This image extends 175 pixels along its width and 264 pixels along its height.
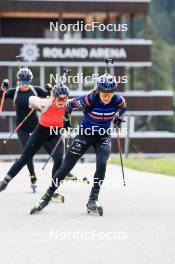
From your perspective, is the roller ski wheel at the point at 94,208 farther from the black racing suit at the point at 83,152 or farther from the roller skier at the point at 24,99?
the roller skier at the point at 24,99

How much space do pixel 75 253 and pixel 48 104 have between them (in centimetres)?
507

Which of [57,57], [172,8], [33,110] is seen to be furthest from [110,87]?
[172,8]

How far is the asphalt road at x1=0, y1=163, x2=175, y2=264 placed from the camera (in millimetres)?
8062

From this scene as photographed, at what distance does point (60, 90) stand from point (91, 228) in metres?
3.39

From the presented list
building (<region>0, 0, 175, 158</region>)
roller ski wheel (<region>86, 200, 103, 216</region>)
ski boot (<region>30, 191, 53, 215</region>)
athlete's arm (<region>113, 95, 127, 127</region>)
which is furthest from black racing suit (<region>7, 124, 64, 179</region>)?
building (<region>0, 0, 175, 158</region>)

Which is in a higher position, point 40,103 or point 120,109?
point 120,109

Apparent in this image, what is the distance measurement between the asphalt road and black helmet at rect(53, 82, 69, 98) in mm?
1539

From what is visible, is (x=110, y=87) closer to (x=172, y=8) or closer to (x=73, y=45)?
(x=73, y=45)

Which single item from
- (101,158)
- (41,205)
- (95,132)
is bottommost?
(41,205)

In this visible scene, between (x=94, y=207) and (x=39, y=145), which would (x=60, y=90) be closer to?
(x=39, y=145)

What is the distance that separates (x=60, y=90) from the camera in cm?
1273

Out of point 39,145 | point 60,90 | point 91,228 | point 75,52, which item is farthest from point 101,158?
point 75,52

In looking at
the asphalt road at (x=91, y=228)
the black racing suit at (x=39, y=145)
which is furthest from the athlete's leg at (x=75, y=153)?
the black racing suit at (x=39, y=145)

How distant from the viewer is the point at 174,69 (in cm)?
12181
